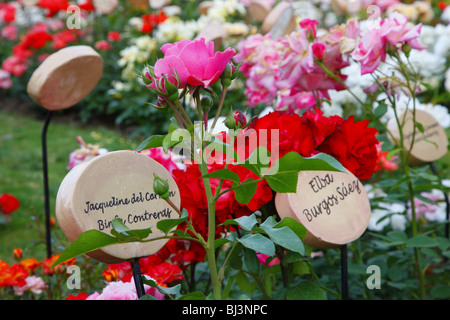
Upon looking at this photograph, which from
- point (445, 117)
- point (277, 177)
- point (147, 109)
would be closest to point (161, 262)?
point (277, 177)

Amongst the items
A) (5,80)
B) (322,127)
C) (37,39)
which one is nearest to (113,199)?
(322,127)

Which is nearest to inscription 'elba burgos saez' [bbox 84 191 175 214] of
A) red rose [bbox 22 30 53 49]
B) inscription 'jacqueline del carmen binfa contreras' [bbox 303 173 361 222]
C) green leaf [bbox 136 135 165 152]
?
green leaf [bbox 136 135 165 152]

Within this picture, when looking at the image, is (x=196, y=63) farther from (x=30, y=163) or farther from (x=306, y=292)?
(x=30, y=163)

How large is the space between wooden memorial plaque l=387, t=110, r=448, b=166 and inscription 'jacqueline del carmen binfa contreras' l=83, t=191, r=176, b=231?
2.44 feet

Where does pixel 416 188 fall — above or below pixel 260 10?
below

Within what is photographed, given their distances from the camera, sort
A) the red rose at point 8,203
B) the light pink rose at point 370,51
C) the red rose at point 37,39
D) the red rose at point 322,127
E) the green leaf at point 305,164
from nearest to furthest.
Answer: the green leaf at point 305,164 → the red rose at point 322,127 → the light pink rose at point 370,51 → the red rose at point 8,203 → the red rose at point 37,39

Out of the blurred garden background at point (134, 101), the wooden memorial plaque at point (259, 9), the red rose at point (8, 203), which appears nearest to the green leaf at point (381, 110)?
the blurred garden background at point (134, 101)

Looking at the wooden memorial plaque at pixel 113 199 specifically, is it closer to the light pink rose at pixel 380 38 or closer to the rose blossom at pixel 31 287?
the light pink rose at pixel 380 38

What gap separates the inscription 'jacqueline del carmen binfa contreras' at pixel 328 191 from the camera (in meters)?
0.83

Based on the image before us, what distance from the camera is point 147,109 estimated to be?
12.3 feet

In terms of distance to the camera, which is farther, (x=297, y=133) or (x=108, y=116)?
(x=108, y=116)

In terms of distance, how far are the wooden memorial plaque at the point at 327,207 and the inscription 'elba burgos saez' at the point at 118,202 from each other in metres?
0.19
